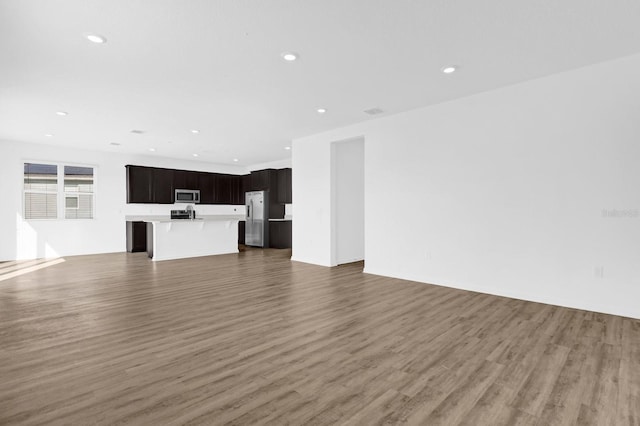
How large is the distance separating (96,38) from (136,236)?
22.8 ft

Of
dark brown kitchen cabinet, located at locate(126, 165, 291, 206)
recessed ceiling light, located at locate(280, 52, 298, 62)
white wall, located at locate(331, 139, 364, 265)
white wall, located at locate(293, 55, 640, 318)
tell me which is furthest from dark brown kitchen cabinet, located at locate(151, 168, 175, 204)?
recessed ceiling light, located at locate(280, 52, 298, 62)

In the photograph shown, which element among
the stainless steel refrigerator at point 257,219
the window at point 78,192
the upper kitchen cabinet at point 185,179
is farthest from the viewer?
the stainless steel refrigerator at point 257,219

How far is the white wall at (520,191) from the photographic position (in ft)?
11.4

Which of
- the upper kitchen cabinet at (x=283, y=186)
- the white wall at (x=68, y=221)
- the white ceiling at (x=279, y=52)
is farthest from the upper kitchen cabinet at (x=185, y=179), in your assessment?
the white ceiling at (x=279, y=52)

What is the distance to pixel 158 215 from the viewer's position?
9688 mm

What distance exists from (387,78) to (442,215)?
2.16m

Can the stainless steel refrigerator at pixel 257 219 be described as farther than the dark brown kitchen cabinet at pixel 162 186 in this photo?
Yes

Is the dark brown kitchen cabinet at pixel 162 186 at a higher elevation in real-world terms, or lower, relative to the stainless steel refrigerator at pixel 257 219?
higher

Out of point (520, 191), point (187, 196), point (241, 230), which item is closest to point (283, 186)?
point (241, 230)

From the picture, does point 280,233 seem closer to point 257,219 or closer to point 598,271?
point 257,219

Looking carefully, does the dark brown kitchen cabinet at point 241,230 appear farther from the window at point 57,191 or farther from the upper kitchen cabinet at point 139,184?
the window at point 57,191

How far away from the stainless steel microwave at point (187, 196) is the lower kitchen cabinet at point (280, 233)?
248 centimetres

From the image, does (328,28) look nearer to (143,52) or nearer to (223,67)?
(223,67)

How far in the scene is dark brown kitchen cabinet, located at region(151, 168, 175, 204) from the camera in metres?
9.37
